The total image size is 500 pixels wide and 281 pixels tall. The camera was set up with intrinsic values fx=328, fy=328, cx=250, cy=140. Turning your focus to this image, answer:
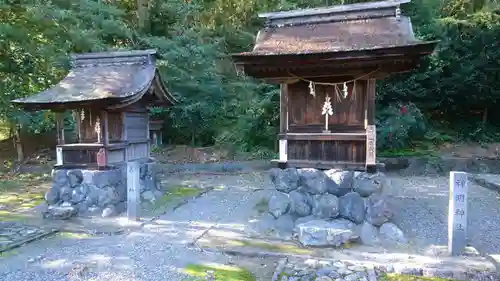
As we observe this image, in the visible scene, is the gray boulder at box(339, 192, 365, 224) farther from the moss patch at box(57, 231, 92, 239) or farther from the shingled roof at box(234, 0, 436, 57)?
the moss patch at box(57, 231, 92, 239)

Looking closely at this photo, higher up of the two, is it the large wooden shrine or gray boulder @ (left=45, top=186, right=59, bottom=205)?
the large wooden shrine

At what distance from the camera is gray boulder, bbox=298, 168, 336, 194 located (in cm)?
666

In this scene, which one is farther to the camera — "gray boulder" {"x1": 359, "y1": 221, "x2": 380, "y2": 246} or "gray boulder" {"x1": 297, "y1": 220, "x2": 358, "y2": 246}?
"gray boulder" {"x1": 359, "y1": 221, "x2": 380, "y2": 246}

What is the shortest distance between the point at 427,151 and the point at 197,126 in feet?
34.8

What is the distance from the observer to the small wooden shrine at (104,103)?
8.30m

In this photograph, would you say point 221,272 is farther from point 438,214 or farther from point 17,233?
point 438,214

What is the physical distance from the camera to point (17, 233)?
6746 millimetres

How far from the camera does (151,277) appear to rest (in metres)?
4.82

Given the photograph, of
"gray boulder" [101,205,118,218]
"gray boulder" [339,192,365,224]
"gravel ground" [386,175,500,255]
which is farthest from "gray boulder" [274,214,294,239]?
"gray boulder" [101,205,118,218]

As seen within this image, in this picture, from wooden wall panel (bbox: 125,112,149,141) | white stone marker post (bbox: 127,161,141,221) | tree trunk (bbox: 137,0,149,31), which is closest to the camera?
white stone marker post (bbox: 127,161,141,221)

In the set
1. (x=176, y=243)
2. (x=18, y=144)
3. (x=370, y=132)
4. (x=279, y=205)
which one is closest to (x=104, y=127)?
(x=176, y=243)

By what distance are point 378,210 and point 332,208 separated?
85 centimetres

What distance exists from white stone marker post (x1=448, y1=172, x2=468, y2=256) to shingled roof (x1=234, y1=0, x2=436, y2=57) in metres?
2.50

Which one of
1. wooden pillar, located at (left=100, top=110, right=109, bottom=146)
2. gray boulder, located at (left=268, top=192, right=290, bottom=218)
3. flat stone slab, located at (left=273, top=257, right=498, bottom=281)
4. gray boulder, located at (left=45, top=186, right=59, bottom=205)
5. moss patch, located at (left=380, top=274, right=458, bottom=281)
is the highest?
wooden pillar, located at (left=100, top=110, right=109, bottom=146)
